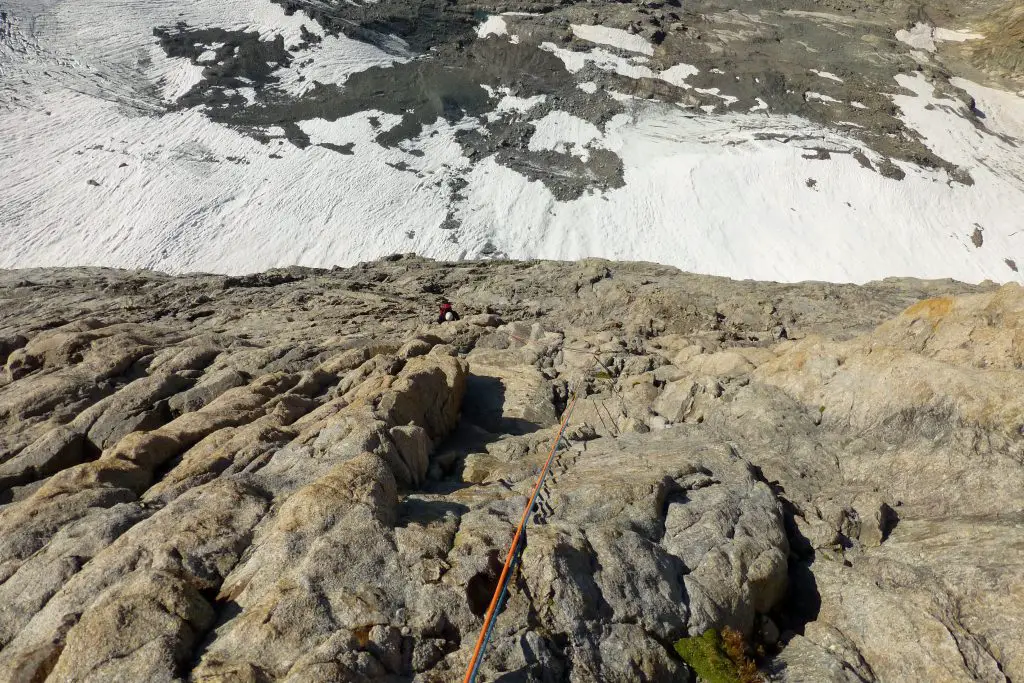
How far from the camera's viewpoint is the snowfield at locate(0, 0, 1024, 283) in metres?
32.0

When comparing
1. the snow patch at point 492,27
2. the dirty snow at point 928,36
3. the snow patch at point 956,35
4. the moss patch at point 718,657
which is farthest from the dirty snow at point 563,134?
the moss patch at point 718,657

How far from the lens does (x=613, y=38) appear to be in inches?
1924

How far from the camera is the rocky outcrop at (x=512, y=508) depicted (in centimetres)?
619

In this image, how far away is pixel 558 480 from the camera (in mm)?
9344

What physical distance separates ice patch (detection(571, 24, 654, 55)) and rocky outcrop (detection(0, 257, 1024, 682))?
39.6 metres

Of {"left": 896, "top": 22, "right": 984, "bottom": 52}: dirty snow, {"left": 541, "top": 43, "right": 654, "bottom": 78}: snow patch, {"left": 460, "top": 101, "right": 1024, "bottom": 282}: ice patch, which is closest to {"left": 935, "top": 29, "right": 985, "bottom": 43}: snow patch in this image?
{"left": 896, "top": 22, "right": 984, "bottom": 52}: dirty snow

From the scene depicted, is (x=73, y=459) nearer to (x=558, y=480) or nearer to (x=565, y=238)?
(x=558, y=480)

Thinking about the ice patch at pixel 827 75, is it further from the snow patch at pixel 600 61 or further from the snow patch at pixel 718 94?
the snow patch at pixel 600 61

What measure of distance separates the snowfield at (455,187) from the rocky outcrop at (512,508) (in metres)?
17.1

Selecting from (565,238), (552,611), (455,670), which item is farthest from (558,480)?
(565,238)

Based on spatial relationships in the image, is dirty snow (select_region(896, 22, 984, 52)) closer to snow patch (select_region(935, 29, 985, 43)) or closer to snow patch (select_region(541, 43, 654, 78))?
snow patch (select_region(935, 29, 985, 43))

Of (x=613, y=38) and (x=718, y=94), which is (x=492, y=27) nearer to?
(x=613, y=38)

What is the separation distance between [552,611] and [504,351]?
12424 millimetres

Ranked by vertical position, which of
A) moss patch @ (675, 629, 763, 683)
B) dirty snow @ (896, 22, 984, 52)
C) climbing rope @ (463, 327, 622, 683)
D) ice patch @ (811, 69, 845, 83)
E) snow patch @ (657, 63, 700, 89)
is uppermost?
dirty snow @ (896, 22, 984, 52)
